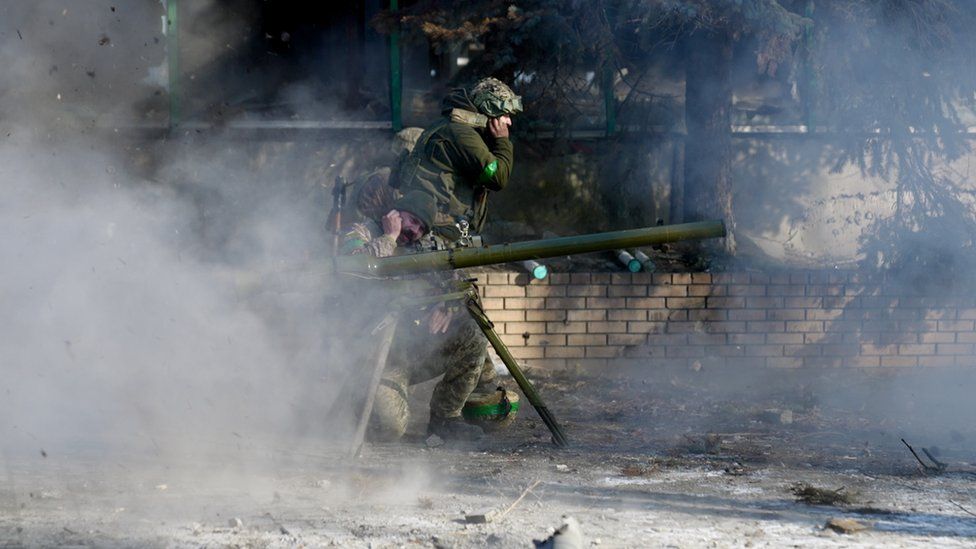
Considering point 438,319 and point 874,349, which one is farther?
point 874,349

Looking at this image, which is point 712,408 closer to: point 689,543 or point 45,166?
point 689,543

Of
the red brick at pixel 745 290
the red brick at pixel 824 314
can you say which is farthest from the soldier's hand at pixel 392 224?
the red brick at pixel 824 314

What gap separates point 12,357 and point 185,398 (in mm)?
873

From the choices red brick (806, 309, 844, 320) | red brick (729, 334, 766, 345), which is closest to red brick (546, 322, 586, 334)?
red brick (729, 334, 766, 345)

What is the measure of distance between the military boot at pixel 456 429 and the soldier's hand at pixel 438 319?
49cm

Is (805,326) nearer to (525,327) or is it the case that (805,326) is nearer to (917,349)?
(917,349)

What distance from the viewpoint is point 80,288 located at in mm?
5117

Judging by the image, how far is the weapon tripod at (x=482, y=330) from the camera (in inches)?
196

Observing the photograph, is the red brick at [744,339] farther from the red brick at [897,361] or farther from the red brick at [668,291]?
the red brick at [897,361]

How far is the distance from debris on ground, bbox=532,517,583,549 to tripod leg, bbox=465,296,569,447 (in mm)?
1655

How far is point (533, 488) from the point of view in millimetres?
4422

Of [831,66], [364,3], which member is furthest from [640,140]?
[364,3]

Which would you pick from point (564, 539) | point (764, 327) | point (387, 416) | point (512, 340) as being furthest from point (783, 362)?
point (564, 539)

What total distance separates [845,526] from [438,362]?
94.7 inches
